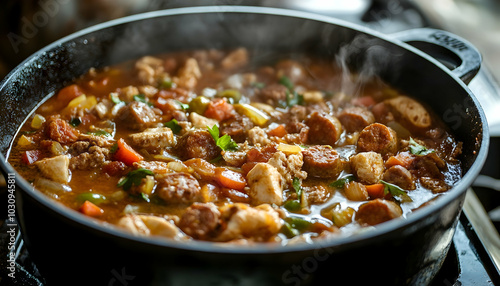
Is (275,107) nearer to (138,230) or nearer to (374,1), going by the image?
(138,230)

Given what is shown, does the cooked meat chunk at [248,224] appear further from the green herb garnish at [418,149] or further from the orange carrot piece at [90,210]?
the green herb garnish at [418,149]

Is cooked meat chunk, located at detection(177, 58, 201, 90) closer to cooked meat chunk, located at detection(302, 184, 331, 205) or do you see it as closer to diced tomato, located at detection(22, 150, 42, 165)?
diced tomato, located at detection(22, 150, 42, 165)

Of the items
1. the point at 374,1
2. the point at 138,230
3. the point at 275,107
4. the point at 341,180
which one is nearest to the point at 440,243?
the point at 341,180

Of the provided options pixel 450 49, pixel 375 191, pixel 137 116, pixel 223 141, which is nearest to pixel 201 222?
pixel 223 141

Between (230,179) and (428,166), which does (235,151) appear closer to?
(230,179)

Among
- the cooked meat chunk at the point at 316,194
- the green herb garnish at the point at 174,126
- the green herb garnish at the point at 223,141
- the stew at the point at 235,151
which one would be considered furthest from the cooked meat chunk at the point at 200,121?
the cooked meat chunk at the point at 316,194

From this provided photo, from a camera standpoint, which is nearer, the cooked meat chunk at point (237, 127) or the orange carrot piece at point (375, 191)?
the orange carrot piece at point (375, 191)

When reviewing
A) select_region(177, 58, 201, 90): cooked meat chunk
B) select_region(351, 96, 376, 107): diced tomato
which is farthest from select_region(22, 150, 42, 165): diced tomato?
select_region(351, 96, 376, 107): diced tomato
